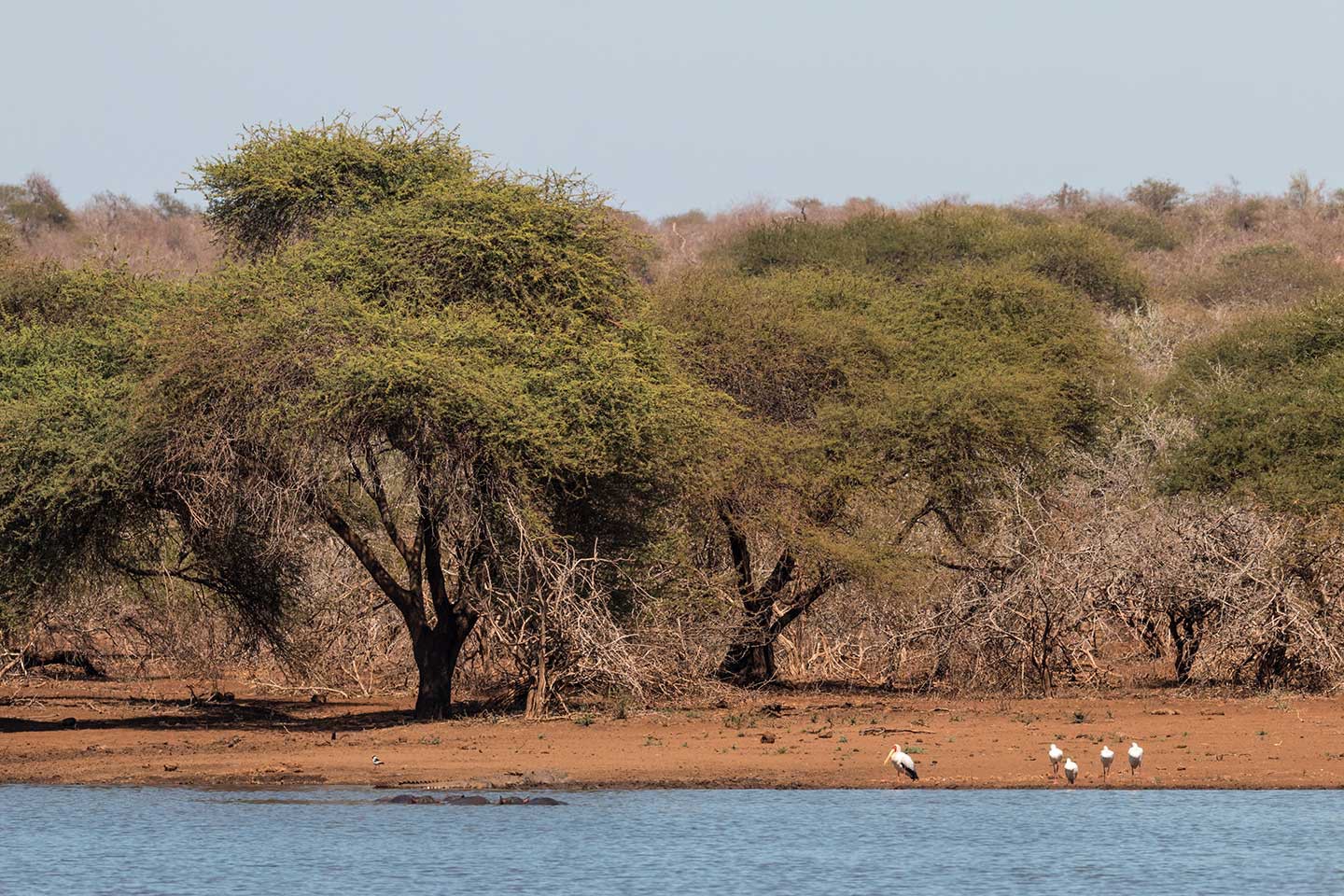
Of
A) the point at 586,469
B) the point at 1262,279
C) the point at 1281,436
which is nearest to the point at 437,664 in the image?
the point at 586,469

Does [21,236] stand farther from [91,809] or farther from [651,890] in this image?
[651,890]

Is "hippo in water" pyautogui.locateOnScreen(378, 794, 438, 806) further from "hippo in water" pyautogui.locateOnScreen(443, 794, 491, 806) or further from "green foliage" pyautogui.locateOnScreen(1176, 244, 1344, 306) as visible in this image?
"green foliage" pyautogui.locateOnScreen(1176, 244, 1344, 306)

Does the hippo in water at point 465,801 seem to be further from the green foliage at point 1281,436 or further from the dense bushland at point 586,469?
→ the green foliage at point 1281,436

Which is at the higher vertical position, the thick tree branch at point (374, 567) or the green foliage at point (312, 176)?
the green foliage at point (312, 176)

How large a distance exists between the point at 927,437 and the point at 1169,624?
13.6ft

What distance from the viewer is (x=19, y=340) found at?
2391 cm

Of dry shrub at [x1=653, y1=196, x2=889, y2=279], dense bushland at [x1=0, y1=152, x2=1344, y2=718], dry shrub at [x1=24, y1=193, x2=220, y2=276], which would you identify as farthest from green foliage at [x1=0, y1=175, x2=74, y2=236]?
dense bushland at [x1=0, y1=152, x2=1344, y2=718]

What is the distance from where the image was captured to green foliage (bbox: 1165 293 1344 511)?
84.3ft

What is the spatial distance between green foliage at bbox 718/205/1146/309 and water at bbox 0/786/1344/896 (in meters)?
30.6

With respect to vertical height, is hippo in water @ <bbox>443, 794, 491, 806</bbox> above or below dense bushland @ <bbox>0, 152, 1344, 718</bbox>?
below

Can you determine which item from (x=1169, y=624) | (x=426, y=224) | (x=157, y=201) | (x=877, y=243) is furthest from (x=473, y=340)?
(x=157, y=201)

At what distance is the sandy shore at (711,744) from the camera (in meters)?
19.5

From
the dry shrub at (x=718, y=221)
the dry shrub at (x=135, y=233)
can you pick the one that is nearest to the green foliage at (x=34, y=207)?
the dry shrub at (x=135, y=233)

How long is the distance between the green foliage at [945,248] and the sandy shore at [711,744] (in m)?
25.0
